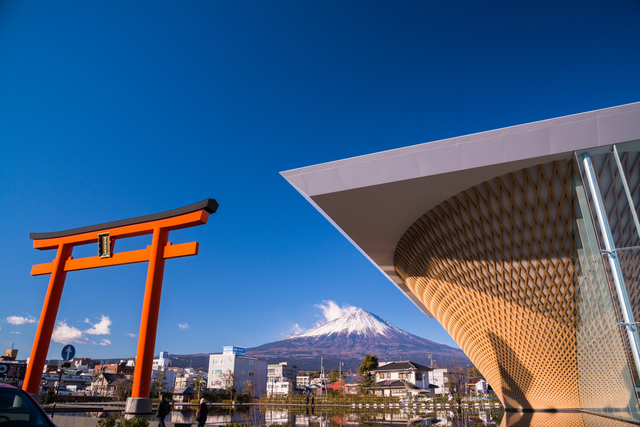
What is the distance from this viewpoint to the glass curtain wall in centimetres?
836

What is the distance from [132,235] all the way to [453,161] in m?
14.3

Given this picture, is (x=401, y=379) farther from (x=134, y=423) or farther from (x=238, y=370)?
(x=134, y=423)

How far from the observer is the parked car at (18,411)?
363 cm

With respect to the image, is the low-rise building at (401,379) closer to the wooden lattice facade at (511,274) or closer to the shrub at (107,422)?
the wooden lattice facade at (511,274)

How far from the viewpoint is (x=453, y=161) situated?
10477 millimetres

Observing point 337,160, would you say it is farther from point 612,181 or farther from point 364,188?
point 612,181

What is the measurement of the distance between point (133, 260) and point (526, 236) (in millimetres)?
15958

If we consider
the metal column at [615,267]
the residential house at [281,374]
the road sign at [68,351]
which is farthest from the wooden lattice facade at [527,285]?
the residential house at [281,374]

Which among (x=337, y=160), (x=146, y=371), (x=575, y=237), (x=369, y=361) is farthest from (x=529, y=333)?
(x=369, y=361)

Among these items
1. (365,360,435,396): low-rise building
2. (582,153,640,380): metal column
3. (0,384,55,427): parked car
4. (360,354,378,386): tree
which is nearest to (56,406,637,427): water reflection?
(582,153,640,380): metal column

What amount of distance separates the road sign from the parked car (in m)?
9.33

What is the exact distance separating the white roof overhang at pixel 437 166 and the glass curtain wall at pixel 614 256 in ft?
1.80

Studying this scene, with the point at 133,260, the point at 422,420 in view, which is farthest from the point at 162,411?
the point at 422,420

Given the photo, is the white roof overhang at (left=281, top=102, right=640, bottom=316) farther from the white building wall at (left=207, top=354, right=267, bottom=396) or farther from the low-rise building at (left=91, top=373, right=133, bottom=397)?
the white building wall at (left=207, top=354, right=267, bottom=396)
